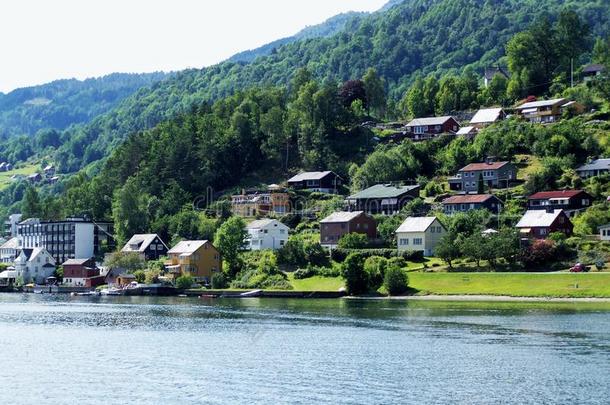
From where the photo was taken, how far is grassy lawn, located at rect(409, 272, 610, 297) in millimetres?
88938

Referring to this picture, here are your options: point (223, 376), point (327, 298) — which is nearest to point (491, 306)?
point (327, 298)

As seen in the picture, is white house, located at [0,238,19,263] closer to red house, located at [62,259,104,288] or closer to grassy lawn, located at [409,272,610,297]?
red house, located at [62,259,104,288]

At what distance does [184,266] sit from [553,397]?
82278 mm

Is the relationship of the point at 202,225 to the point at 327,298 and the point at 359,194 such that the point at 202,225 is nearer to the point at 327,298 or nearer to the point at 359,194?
the point at 359,194

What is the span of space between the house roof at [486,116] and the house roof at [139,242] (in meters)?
51.3

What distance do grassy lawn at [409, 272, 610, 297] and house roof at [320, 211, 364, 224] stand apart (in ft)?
67.7

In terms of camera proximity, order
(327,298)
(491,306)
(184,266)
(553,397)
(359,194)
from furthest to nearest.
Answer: (359,194) < (184,266) < (327,298) < (491,306) < (553,397)

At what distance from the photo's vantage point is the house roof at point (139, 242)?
448ft

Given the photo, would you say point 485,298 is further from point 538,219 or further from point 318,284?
point 538,219

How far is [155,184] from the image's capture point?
16138 cm

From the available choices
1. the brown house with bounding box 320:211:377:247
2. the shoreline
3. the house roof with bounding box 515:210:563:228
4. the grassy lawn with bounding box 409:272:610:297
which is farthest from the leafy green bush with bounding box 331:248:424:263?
the shoreline

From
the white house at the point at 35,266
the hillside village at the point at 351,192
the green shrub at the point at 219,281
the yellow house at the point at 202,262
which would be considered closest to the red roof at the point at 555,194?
the hillside village at the point at 351,192

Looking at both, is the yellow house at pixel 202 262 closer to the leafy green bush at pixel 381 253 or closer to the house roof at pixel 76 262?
the leafy green bush at pixel 381 253

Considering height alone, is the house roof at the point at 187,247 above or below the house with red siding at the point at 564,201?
below
